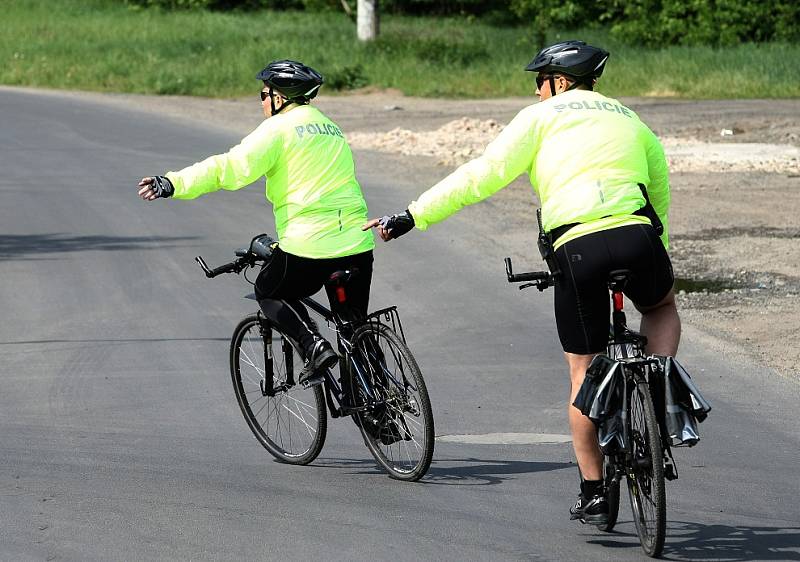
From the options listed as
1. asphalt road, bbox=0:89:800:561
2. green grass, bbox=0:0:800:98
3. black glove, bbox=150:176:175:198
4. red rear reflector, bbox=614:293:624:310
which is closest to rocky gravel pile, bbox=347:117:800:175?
asphalt road, bbox=0:89:800:561

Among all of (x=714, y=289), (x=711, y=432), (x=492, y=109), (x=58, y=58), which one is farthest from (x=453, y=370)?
(x=58, y=58)

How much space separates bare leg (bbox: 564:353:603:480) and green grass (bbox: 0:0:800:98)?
1097 inches

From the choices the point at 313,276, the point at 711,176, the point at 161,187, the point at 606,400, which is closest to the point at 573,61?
the point at 606,400

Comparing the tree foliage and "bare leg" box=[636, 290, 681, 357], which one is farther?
the tree foliage

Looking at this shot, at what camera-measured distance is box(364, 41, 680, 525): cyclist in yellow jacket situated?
214 inches

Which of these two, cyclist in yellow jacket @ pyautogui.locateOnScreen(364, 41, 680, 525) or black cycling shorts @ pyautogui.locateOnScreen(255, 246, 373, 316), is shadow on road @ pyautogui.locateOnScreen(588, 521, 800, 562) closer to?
cyclist in yellow jacket @ pyautogui.locateOnScreen(364, 41, 680, 525)

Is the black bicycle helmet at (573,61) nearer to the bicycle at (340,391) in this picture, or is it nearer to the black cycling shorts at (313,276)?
the bicycle at (340,391)

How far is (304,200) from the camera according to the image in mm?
6832

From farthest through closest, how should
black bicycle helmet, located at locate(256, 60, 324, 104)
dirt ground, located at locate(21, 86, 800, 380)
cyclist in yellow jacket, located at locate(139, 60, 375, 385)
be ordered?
dirt ground, located at locate(21, 86, 800, 380) → black bicycle helmet, located at locate(256, 60, 324, 104) → cyclist in yellow jacket, located at locate(139, 60, 375, 385)

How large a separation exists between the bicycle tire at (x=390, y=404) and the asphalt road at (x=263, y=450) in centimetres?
12

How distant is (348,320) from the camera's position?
6.85 m

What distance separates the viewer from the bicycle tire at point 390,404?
648 cm

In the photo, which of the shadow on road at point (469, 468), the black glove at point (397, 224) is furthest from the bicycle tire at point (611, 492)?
the black glove at point (397, 224)

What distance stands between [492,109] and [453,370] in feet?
67.7
